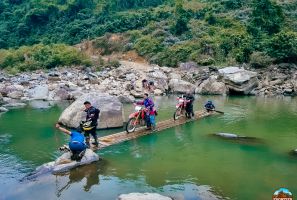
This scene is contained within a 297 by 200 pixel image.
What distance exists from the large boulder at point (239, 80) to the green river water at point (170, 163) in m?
11.8

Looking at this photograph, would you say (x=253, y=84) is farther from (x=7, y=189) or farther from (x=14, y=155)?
(x=7, y=189)

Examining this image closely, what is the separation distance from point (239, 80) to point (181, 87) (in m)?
5.04

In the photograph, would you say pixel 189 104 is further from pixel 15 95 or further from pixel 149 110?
pixel 15 95

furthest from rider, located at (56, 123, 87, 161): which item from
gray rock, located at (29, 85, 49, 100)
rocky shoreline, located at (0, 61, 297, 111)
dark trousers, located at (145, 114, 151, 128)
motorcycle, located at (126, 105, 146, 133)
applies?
gray rock, located at (29, 85, 49, 100)

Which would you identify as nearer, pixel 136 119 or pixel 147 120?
pixel 136 119

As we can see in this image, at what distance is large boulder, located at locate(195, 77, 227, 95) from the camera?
34.3 meters

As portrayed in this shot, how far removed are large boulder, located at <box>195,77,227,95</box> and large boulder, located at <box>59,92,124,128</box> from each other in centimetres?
1601

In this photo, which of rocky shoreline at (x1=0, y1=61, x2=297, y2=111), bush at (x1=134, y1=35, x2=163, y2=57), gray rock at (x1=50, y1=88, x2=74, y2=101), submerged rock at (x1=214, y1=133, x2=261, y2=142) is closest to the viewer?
submerged rock at (x1=214, y1=133, x2=261, y2=142)

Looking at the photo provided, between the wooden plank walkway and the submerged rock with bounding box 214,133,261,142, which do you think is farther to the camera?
the submerged rock with bounding box 214,133,261,142

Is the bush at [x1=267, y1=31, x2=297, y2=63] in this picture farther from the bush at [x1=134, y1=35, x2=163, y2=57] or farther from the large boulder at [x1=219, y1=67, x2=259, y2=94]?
the bush at [x1=134, y1=35, x2=163, y2=57]

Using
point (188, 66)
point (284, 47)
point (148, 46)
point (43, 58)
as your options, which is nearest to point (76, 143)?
point (284, 47)

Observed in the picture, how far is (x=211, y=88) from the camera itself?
3462 cm

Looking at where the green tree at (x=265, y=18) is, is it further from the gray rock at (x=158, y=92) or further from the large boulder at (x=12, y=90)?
the large boulder at (x=12, y=90)

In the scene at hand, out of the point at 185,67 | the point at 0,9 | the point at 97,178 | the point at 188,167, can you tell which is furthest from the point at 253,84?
the point at 0,9
